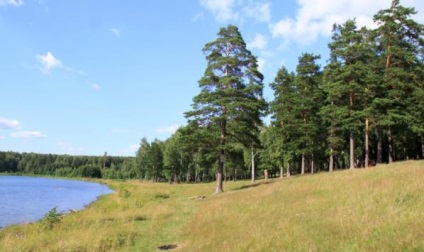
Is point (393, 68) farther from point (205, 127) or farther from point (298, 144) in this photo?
point (205, 127)

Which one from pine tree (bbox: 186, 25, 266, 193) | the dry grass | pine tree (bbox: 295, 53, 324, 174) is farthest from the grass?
pine tree (bbox: 295, 53, 324, 174)

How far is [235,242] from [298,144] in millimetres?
36489

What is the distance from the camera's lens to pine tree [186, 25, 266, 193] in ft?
109

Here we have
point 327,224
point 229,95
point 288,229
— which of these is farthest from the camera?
point 229,95

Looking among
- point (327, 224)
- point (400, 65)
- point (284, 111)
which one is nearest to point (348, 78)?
point (400, 65)

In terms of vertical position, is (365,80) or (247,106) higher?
(365,80)

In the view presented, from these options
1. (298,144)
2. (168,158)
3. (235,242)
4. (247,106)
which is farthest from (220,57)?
(168,158)

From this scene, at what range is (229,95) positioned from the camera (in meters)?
33.7

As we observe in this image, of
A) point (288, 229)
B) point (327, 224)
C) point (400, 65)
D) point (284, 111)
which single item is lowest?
point (288, 229)

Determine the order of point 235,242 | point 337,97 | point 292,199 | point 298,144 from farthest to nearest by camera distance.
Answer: point 298,144 → point 337,97 → point 292,199 → point 235,242

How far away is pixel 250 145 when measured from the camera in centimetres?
3525

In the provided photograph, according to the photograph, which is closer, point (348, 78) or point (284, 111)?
point (348, 78)

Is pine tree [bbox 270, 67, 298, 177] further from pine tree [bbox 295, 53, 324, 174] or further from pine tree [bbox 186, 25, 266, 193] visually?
pine tree [bbox 186, 25, 266, 193]

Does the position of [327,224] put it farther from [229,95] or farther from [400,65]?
[400,65]
